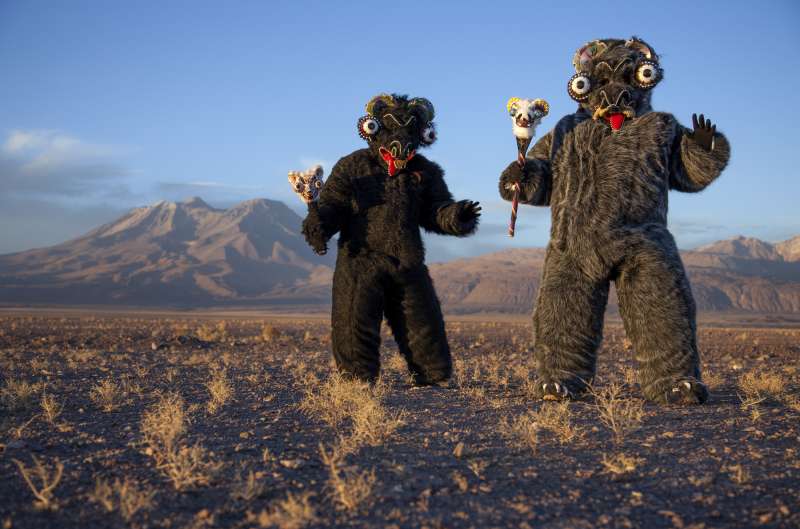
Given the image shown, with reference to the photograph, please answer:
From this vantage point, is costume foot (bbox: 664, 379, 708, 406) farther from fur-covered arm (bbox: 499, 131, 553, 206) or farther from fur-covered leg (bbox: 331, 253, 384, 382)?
fur-covered leg (bbox: 331, 253, 384, 382)

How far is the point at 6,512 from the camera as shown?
2.82 meters

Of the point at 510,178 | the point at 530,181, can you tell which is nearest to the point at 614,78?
the point at 530,181

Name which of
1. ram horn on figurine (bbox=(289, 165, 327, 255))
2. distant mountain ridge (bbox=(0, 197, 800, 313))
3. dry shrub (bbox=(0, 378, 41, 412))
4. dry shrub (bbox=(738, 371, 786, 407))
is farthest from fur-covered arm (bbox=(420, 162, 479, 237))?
distant mountain ridge (bbox=(0, 197, 800, 313))

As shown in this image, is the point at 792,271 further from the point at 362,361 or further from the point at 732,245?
the point at 362,361

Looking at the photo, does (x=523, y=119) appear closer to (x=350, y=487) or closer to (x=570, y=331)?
(x=570, y=331)

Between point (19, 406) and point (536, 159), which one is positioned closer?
point (19, 406)

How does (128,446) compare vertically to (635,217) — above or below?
below

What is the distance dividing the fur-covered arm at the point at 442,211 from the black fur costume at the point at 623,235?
0.56m

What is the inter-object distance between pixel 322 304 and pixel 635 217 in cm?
7700

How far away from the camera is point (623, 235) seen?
17.8 ft

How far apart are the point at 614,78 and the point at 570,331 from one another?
6.84ft

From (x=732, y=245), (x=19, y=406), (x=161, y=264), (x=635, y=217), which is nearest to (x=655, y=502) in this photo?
(x=635, y=217)

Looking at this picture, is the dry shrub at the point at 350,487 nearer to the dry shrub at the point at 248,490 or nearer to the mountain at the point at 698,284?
the dry shrub at the point at 248,490

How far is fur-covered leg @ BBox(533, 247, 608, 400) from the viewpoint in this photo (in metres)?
5.49
